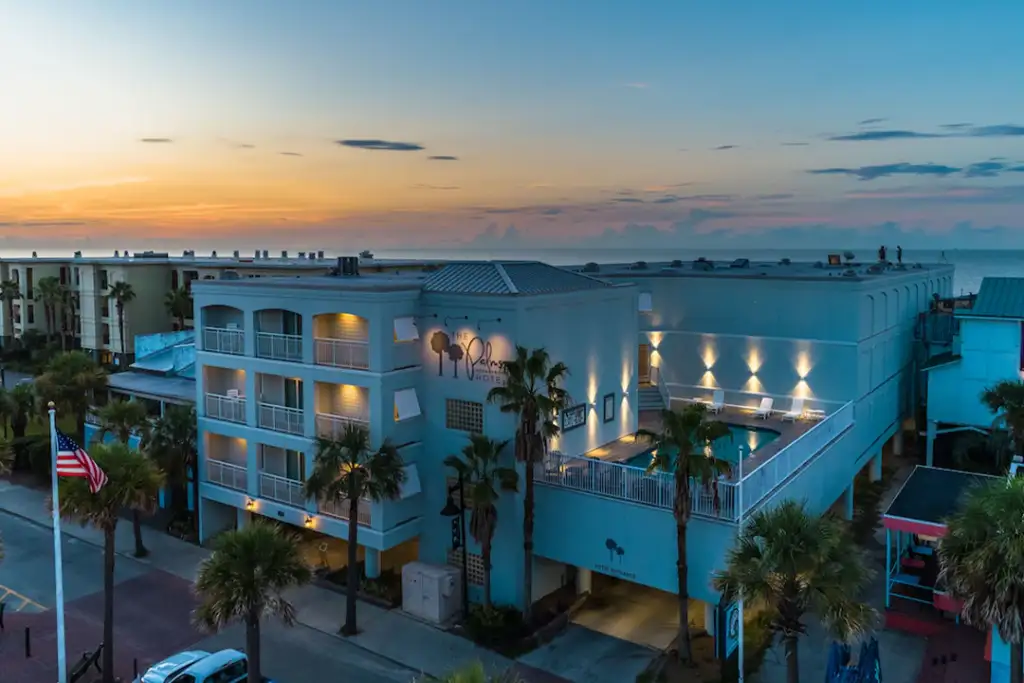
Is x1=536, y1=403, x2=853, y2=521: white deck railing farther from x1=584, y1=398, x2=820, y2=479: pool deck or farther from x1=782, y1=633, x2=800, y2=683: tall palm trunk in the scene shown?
x1=782, y1=633, x2=800, y2=683: tall palm trunk

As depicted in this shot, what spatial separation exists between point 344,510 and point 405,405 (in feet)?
12.6

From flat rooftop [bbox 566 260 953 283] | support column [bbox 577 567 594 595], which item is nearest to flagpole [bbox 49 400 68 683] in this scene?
support column [bbox 577 567 594 595]

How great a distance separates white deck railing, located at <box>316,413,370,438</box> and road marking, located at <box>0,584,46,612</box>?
9.62 metres

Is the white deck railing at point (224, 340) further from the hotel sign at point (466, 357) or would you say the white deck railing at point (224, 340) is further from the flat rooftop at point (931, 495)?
the flat rooftop at point (931, 495)

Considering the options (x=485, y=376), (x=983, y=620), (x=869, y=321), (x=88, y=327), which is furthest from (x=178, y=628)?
(x=88, y=327)

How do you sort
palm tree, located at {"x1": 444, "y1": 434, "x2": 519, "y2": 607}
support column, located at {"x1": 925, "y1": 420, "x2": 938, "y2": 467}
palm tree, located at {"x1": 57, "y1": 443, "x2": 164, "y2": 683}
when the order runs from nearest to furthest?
palm tree, located at {"x1": 57, "y1": 443, "x2": 164, "y2": 683} → palm tree, located at {"x1": 444, "y1": 434, "x2": 519, "y2": 607} → support column, located at {"x1": 925, "y1": 420, "x2": 938, "y2": 467}

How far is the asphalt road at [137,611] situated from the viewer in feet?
64.1

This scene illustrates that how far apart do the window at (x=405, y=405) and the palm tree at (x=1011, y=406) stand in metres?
21.3

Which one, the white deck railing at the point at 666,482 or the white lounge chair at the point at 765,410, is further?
the white lounge chair at the point at 765,410

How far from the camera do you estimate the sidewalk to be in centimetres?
1995

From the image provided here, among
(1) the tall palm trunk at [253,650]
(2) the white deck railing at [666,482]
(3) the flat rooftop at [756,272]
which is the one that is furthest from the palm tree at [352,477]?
(3) the flat rooftop at [756,272]

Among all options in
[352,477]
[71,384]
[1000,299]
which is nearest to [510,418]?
[352,477]

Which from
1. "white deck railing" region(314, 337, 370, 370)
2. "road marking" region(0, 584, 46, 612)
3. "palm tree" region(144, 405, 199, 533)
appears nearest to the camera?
"road marking" region(0, 584, 46, 612)

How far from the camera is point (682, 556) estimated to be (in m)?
18.7
